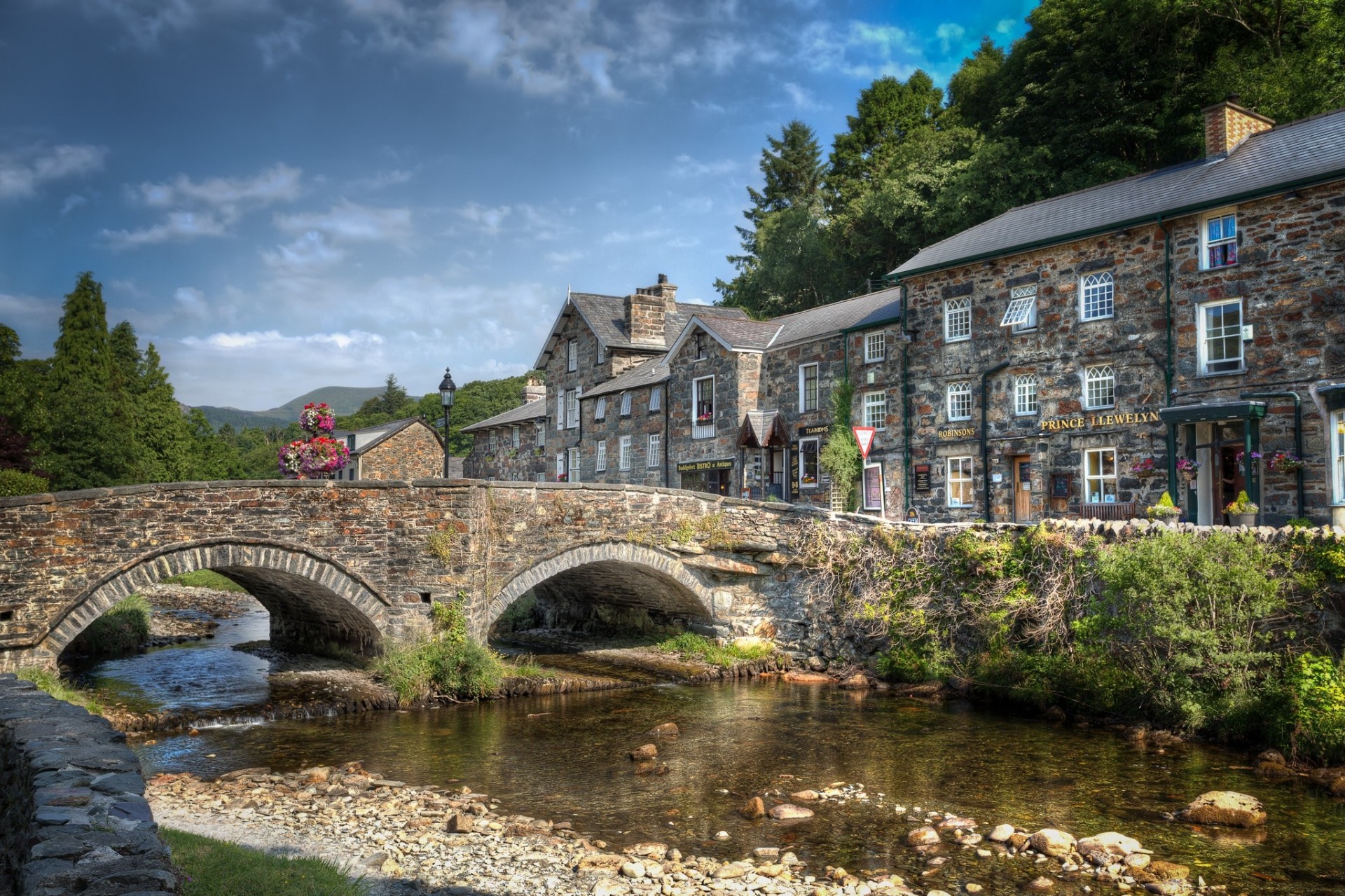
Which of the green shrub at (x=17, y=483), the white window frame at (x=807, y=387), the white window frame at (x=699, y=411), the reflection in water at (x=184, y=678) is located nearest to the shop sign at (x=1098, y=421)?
the white window frame at (x=807, y=387)

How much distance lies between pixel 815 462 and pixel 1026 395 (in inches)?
302

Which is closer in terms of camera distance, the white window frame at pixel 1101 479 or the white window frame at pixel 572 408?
the white window frame at pixel 1101 479

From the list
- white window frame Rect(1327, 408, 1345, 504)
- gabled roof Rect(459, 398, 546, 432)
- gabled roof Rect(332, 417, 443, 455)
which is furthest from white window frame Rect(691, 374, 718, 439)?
gabled roof Rect(332, 417, 443, 455)

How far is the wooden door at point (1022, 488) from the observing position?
24.6 m

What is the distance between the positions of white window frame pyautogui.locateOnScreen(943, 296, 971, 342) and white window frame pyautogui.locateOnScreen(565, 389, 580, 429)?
66.2ft

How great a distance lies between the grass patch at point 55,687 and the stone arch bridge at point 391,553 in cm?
43

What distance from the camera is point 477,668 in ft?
59.2

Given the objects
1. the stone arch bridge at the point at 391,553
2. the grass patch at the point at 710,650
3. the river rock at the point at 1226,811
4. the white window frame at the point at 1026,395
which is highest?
the white window frame at the point at 1026,395

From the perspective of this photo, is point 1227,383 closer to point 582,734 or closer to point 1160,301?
point 1160,301

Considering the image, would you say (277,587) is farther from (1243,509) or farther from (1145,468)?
(1145,468)

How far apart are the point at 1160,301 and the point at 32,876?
2264 centimetres

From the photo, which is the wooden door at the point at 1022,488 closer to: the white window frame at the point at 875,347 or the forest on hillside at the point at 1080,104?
the white window frame at the point at 875,347

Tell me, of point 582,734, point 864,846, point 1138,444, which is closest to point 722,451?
point 1138,444

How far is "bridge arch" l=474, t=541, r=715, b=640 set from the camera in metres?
19.5
